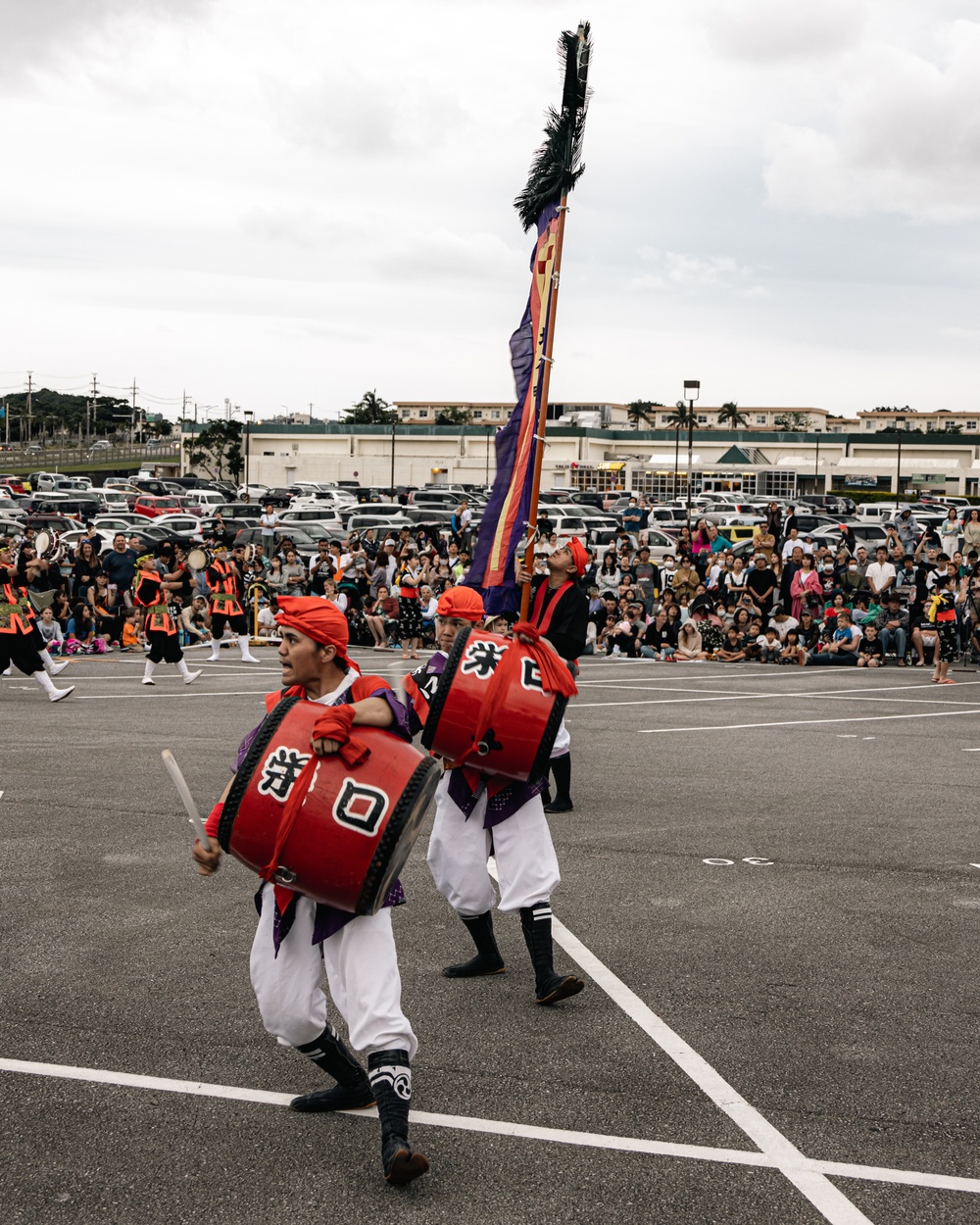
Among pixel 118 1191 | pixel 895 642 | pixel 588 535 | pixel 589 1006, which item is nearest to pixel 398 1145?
pixel 118 1191

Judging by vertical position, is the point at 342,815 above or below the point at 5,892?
above

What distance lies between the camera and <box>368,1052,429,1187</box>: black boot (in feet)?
12.9

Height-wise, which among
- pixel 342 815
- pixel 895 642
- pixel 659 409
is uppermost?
pixel 659 409

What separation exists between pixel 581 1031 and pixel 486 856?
910mm

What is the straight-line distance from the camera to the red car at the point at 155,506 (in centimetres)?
4941

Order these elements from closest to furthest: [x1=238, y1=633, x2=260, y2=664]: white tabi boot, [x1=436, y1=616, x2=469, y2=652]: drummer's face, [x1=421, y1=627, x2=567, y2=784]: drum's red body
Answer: [x1=421, y1=627, x2=567, y2=784]: drum's red body, [x1=436, y1=616, x2=469, y2=652]: drummer's face, [x1=238, y1=633, x2=260, y2=664]: white tabi boot

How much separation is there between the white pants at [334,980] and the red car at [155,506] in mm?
45699

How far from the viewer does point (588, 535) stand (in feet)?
118

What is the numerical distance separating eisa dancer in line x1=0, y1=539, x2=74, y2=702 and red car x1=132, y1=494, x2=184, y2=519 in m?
34.2

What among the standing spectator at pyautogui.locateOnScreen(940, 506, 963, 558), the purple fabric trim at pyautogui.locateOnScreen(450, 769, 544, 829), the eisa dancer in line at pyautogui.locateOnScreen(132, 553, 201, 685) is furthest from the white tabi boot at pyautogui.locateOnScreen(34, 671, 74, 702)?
the standing spectator at pyautogui.locateOnScreen(940, 506, 963, 558)

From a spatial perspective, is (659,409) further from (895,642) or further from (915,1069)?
(915,1069)

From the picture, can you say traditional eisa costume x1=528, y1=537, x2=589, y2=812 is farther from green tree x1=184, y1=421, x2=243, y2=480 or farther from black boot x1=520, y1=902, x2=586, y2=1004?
green tree x1=184, y1=421, x2=243, y2=480

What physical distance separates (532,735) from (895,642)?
51.9ft

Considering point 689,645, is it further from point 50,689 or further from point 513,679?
point 513,679
